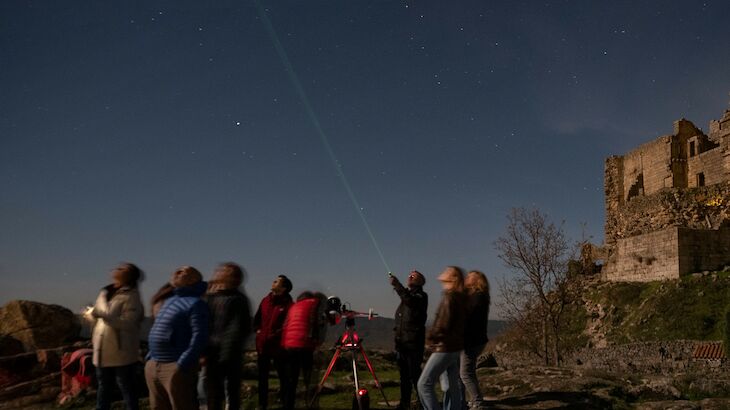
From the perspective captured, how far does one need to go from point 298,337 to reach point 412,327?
5.96 feet

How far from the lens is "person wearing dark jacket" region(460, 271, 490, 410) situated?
26.9 feet

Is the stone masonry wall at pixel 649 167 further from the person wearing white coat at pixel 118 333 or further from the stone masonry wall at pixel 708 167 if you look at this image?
the person wearing white coat at pixel 118 333

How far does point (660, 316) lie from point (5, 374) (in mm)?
27824

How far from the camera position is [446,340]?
293 inches

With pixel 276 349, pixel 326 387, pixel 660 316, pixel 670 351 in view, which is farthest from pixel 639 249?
pixel 276 349

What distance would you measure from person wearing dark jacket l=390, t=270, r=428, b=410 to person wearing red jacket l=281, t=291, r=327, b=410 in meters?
1.35

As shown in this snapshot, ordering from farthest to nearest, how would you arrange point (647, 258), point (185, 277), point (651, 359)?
1. point (647, 258)
2. point (651, 359)
3. point (185, 277)

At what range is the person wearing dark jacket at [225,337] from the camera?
7395mm

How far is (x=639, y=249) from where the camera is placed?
35344mm

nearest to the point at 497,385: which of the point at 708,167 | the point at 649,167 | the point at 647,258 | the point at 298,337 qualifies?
the point at 298,337

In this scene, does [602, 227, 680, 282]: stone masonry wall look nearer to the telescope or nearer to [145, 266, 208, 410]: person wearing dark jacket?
the telescope

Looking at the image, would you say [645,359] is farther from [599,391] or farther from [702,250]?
[599,391]

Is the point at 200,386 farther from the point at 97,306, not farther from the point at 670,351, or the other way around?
the point at 670,351

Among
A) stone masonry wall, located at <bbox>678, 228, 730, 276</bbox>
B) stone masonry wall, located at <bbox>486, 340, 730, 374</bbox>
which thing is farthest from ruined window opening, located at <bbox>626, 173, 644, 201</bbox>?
stone masonry wall, located at <bbox>486, 340, 730, 374</bbox>
